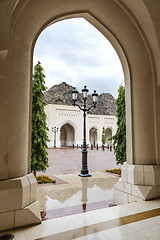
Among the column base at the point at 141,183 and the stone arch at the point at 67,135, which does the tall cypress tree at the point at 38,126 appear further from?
the stone arch at the point at 67,135

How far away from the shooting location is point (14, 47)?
291cm

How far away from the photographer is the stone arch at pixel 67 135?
40.5 meters

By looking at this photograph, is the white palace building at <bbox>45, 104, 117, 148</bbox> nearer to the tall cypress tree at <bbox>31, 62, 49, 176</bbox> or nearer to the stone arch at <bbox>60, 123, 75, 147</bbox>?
the stone arch at <bbox>60, 123, 75, 147</bbox>

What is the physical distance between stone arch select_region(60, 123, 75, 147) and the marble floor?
36651 millimetres

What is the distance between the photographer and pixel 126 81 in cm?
434

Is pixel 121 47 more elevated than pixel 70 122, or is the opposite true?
pixel 70 122

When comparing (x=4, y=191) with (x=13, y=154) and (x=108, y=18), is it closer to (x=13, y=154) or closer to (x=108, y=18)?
(x=13, y=154)

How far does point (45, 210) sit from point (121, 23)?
4.37m

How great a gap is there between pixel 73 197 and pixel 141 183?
1.97 metres

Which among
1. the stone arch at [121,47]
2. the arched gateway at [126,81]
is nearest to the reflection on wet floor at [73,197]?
the arched gateway at [126,81]

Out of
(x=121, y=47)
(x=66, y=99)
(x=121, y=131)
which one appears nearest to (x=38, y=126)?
(x=121, y=131)

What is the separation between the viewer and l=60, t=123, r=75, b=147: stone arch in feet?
133

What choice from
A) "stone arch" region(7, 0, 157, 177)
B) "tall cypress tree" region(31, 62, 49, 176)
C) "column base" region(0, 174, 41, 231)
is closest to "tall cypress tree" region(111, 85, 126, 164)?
"tall cypress tree" region(31, 62, 49, 176)

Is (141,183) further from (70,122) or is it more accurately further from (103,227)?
(70,122)
